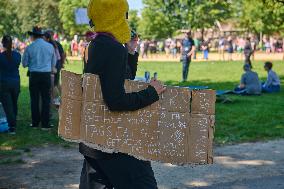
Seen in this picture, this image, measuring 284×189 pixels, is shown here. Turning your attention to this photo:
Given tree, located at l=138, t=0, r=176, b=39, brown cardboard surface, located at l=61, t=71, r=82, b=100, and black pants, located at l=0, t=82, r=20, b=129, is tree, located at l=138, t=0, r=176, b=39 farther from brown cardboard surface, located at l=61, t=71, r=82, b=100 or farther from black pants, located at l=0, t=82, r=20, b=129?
brown cardboard surface, located at l=61, t=71, r=82, b=100

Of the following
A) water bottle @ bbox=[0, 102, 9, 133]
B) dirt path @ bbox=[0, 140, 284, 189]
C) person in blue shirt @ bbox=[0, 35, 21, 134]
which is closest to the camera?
dirt path @ bbox=[0, 140, 284, 189]

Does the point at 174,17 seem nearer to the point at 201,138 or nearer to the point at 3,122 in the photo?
the point at 3,122

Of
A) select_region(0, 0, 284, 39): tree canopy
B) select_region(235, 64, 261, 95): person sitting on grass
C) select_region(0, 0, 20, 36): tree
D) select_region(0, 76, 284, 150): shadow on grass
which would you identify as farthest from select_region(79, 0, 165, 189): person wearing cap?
select_region(0, 0, 20, 36): tree

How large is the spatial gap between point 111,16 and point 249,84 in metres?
12.0

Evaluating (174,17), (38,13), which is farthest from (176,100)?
(38,13)

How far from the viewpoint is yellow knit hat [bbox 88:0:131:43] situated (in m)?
3.00

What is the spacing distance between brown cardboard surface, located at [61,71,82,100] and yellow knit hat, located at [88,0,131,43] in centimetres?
30

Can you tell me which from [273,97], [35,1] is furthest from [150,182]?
[35,1]

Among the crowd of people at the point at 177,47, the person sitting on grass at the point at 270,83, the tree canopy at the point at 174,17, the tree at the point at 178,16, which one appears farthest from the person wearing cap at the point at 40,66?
the tree at the point at 178,16

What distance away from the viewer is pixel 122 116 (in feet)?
9.78

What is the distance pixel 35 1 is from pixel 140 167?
87.0 meters

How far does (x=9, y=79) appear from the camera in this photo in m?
8.98

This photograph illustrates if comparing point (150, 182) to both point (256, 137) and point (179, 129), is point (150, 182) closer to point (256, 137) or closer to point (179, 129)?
point (179, 129)

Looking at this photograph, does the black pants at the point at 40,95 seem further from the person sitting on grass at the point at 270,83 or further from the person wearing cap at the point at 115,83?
the person sitting on grass at the point at 270,83
